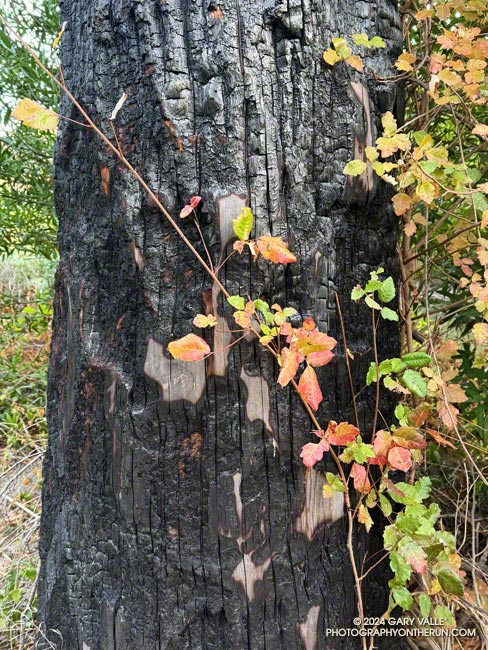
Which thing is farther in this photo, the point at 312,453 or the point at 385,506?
the point at 385,506

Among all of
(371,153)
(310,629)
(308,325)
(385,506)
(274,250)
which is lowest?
(310,629)

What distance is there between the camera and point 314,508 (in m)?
1.27

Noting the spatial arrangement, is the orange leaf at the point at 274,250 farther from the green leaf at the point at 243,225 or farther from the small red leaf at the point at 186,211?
the small red leaf at the point at 186,211

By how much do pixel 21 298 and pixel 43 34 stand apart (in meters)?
2.54

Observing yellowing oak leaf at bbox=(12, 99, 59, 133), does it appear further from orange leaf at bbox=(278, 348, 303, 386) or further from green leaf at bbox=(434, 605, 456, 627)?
green leaf at bbox=(434, 605, 456, 627)

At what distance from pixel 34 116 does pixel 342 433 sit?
3.15 ft

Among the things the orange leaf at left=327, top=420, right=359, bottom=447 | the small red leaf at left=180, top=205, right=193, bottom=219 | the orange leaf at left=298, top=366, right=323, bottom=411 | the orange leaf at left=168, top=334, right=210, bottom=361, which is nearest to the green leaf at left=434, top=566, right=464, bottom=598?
the orange leaf at left=327, top=420, right=359, bottom=447

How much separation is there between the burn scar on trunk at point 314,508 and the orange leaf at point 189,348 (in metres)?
0.39

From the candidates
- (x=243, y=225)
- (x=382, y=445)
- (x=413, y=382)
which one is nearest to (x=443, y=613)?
(x=382, y=445)

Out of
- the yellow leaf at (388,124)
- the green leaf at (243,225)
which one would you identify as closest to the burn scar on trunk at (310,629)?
the green leaf at (243,225)

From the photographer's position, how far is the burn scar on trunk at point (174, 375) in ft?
3.98

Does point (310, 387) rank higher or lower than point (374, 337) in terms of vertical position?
lower

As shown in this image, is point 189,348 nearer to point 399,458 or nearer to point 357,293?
point 357,293

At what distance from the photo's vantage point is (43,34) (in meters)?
3.04
